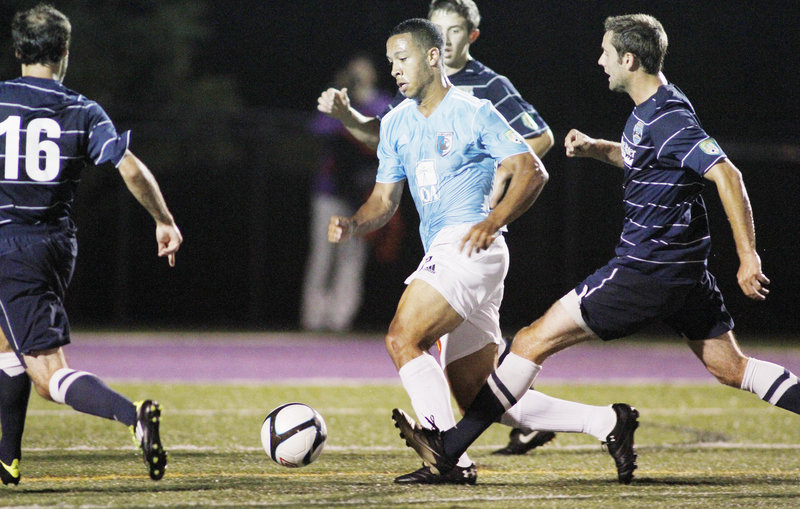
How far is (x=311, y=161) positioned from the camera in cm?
1545

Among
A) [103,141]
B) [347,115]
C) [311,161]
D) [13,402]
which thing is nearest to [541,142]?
[347,115]

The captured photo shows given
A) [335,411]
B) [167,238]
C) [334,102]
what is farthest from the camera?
[335,411]

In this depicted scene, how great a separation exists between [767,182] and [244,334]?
→ 7.10m

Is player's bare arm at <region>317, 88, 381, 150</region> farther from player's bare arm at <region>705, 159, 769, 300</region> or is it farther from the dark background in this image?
the dark background

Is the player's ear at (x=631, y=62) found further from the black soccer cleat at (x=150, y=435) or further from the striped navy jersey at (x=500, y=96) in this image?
the black soccer cleat at (x=150, y=435)

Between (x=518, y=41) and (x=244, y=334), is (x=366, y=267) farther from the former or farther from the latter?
(x=518, y=41)

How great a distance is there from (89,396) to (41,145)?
3.48 ft

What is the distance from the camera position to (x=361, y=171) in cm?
1495

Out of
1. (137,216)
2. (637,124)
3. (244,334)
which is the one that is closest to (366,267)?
(244,334)

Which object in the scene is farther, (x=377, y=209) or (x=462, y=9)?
(x=462, y=9)

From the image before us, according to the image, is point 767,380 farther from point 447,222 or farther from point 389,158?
point 389,158

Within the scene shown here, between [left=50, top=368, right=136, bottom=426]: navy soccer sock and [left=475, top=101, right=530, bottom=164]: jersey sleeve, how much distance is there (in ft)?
6.27

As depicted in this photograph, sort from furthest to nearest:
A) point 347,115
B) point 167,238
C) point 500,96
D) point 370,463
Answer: point 500,96 → point 347,115 → point 370,463 → point 167,238

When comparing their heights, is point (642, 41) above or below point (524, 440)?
above
